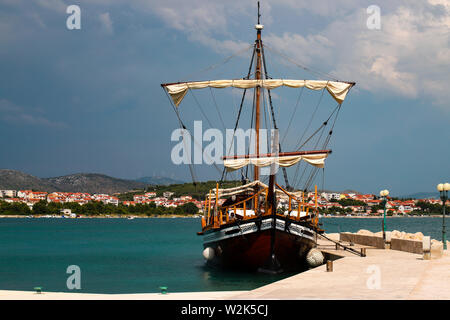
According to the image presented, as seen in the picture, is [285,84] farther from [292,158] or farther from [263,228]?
[263,228]

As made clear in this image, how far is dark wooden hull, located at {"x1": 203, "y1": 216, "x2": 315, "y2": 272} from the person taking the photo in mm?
23906

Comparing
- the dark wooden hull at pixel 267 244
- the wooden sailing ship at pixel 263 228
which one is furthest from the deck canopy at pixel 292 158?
the dark wooden hull at pixel 267 244

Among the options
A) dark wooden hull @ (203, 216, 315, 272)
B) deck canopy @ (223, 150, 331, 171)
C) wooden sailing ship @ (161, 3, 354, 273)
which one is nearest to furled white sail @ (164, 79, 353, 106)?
wooden sailing ship @ (161, 3, 354, 273)

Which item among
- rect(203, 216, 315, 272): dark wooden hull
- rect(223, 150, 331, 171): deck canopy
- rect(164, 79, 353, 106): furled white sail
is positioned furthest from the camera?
rect(164, 79, 353, 106): furled white sail

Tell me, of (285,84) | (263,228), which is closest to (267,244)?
(263,228)

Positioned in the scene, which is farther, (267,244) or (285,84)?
(285,84)

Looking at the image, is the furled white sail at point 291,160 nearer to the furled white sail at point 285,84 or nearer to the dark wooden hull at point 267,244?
the dark wooden hull at point 267,244

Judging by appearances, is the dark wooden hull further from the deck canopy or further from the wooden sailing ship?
the deck canopy

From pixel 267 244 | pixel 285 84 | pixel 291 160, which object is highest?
pixel 285 84

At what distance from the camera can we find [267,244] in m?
24.1
